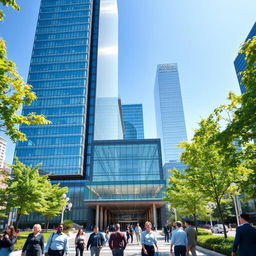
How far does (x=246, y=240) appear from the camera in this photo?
15.2 feet

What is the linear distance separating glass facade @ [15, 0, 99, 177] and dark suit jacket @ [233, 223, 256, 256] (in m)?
70.9

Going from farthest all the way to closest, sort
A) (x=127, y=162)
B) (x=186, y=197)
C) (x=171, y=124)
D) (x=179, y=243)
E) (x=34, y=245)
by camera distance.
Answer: (x=171, y=124), (x=127, y=162), (x=186, y=197), (x=179, y=243), (x=34, y=245)

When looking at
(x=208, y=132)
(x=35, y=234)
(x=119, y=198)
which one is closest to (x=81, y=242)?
(x=35, y=234)

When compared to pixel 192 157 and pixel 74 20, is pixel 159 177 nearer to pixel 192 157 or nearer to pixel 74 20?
pixel 192 157

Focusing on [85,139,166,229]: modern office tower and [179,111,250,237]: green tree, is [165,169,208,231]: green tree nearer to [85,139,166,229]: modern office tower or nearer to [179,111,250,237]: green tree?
[179,111,250,237]: green tree

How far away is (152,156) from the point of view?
6166 cm

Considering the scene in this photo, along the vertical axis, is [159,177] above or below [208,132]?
above

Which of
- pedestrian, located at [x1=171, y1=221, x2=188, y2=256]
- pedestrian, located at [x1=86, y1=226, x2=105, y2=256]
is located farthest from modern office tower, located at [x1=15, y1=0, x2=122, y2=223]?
pedestrian, located at [x1=171, y1=221, x2=188, y2=256]

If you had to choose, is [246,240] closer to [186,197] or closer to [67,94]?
[186,197]

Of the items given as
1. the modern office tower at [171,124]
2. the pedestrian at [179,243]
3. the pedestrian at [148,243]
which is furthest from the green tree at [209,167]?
the modern office tower at [171,124]

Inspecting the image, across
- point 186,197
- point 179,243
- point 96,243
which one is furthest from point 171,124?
point 179,243

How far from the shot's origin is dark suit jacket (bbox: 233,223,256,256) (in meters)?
4.53

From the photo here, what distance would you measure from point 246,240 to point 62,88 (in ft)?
278

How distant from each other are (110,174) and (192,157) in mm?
47470
